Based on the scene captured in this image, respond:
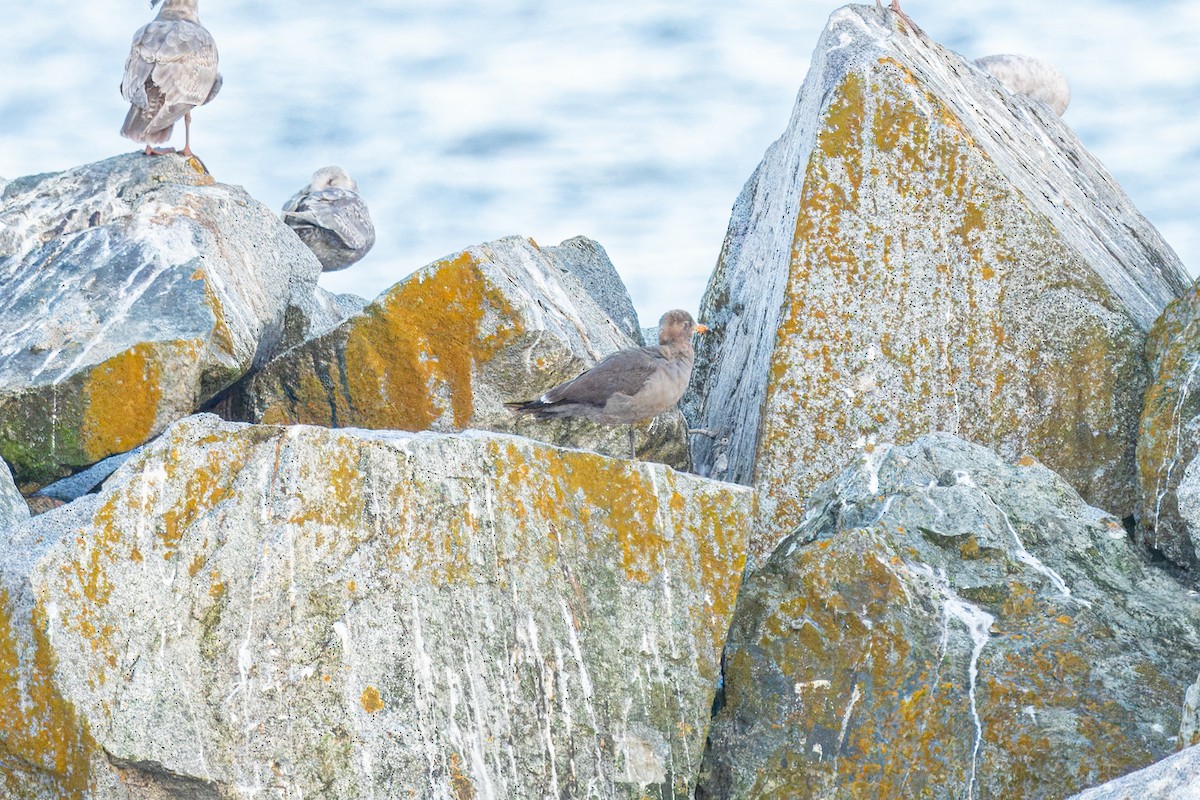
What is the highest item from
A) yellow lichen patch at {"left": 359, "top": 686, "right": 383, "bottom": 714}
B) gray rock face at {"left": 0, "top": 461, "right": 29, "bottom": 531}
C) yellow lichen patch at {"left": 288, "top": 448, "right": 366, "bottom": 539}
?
gray rock face at {"left": 0, "top": 461, "right": 29, "bottom": 531}

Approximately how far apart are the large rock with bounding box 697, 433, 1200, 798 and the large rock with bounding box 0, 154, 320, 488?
4.06 metres

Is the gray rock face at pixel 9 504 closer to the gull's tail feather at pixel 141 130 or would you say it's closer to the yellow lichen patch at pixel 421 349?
the yellow lichen patch at pixel 421 349

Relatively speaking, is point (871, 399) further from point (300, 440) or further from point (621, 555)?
point (300, 440)

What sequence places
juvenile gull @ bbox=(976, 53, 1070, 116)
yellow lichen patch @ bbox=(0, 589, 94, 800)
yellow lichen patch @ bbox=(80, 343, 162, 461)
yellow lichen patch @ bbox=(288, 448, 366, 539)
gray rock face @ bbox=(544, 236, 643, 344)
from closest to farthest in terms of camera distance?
1. yellow lichen patch @ bbox=(0, 589, 94, 800)
2. yellow lichen patch @ bbox=(288, 448, 366, 539)
3. yellow lichen patch @ bbox=(80, 343, 162, 461)
4. gray rock face @ bbox=(544, 236, 643, 344)
5. juvenile gull @ bbox=(976, 53, 1070, 116)

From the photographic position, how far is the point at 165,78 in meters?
13.7

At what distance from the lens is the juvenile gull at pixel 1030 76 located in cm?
1889

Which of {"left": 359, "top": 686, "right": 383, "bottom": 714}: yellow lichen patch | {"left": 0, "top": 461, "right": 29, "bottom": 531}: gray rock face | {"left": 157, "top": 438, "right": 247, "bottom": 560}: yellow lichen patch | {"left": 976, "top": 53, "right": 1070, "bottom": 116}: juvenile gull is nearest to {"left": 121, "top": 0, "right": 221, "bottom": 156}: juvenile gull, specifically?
{"left": 0, "top": 461, "right": 29, "bottom": 531}: gray rock face

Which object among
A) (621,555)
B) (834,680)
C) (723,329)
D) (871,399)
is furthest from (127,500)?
(723,329)

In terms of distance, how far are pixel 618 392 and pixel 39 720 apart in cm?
384

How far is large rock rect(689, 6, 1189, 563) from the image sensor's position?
8578 millimetres

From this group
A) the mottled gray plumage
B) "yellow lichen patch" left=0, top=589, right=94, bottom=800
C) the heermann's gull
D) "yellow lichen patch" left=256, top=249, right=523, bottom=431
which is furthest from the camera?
the mottled gray plumage

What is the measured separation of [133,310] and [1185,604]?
6.42 meters

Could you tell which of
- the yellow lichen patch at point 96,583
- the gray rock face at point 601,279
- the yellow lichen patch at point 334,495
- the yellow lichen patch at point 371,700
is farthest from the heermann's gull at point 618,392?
the gray rock face at point 601,279

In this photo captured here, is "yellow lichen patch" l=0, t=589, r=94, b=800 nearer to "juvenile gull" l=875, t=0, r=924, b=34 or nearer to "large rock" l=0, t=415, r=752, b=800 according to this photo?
"large rock" l=0, t=415, r=752, b=800
